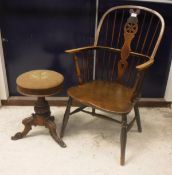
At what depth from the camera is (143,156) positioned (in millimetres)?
1651

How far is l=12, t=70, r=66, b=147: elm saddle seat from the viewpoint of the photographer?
1520 millimetres

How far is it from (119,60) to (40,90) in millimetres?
771

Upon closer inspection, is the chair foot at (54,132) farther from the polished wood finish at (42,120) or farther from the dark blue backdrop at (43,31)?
the dark blue backdrop at (43,31)

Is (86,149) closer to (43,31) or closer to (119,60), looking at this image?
(119,60)

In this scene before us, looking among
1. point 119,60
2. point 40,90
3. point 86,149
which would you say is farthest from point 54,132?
point 119,60

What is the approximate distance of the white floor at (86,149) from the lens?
1.52m

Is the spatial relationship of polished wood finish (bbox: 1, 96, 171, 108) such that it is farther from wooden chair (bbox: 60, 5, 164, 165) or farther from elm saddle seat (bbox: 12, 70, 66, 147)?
elm saddle seat (bbox: 12, 70, 66, 147)

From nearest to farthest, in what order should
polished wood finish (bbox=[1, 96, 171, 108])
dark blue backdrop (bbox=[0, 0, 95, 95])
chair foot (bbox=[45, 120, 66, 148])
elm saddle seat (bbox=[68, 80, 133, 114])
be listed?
elm saddle seat (bbox=[68, 80, 133, 114]) → chair foot (bbox=[45, 120, 66, 148]) → dark blue backdrop (bbox=[0, 0, 95, 95]) → polished wood finish (bbox=[1, 96, 171, 108])

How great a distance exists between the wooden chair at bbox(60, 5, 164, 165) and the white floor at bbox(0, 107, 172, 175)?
0.40ft

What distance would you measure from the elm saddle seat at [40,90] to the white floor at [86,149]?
0.10 meters

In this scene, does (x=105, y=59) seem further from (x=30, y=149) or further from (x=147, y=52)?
(x=30, y=149)

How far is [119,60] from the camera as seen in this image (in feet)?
6.27

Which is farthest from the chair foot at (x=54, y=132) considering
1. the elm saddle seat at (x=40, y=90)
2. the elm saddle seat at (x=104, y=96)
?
the elm saddle seat at (x=104, y=96)

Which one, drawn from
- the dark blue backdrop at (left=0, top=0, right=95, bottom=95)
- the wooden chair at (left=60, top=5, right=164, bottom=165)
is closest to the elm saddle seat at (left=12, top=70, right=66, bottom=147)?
the wooden chair at (left=60, top=5, right=164, bottom=165)
